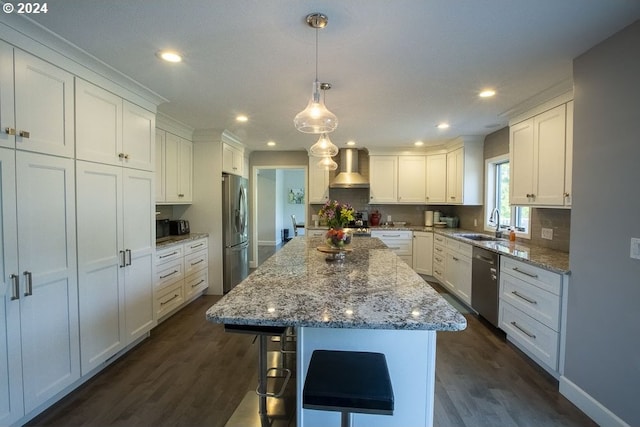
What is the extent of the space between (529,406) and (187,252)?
12.0 ft

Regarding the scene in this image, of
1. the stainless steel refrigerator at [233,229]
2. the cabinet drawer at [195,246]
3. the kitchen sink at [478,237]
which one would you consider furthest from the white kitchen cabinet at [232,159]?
the kitchen sink at [478,237]

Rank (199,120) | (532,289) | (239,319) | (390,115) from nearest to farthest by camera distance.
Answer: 1. (239,319)
2. (532,289)
3. (390,115)
4. (199,120)

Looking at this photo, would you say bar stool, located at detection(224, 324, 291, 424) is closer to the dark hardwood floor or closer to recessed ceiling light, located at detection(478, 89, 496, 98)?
the dark hardwood floor

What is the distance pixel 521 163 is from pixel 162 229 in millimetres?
4391

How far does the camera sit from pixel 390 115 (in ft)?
11.3

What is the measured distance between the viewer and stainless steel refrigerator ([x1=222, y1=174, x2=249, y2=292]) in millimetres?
4293

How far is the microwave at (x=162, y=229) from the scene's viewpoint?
3.87 m

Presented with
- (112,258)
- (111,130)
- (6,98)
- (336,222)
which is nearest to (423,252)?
(336,222)

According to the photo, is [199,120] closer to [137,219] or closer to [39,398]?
[137,219]

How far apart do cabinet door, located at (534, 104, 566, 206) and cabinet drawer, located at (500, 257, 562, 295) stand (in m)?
0.61

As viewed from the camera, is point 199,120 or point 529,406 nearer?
point 529,406

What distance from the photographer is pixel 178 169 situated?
154 inches

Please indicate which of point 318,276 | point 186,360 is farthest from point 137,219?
point 318,276

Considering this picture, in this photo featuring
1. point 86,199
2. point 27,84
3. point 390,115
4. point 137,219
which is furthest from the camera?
point 390,115
